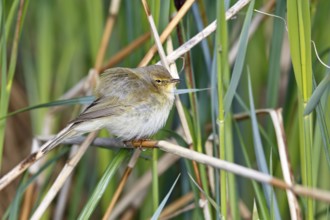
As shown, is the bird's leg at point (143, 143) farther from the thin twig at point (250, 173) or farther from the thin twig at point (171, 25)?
the thin twig at point (171, 25)

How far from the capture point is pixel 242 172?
133 cm

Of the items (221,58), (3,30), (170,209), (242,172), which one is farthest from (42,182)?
(242,172)

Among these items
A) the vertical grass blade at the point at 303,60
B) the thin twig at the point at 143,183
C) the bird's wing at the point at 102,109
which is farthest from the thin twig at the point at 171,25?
the thin twig at the point at 143,183

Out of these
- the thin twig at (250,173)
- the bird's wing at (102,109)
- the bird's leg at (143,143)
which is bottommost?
the bird's leg at (143,143)

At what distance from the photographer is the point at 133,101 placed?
7.26 ft

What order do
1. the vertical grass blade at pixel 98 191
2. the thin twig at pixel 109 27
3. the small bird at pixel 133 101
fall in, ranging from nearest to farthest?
1. the vertical grass blade at pixel 98 191
2. the small bird at pixel 133 101
3. the thin twig at pixel 109 27

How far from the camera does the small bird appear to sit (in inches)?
83.9

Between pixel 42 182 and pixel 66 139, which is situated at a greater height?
pixel 66 139

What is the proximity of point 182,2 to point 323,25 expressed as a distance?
71 cm

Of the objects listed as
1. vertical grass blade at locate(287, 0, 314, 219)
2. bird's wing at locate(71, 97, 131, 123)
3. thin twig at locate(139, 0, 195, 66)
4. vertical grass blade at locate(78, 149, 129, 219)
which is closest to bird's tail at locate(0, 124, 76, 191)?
bird's wing at locate(71, 97, 131, 123)

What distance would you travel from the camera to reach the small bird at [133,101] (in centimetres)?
213

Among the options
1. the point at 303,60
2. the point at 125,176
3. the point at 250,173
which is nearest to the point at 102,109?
the point at 125,176

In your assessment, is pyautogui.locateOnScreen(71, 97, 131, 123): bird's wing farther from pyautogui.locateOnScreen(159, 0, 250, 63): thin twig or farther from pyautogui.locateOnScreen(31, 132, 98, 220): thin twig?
pyautogui.locateOnScreen(159, 0, 250, 63): thin twig

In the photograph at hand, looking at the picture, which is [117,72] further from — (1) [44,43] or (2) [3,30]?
(1) [44,43]
